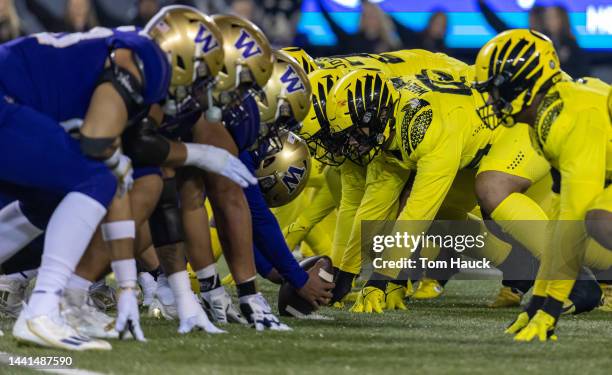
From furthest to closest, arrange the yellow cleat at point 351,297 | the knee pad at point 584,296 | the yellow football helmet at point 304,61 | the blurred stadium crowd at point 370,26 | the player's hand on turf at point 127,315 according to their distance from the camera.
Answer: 1. the blurred stadium crowd at point 370,26
2. the yellow football helmet at point 304,61
3. the yellow cleat at point 351,297
4. the knee pad at point 584,296
5. the player's hand on turf at point 127,315

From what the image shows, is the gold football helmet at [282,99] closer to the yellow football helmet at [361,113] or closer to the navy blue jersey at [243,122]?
the navy blue jersey at [243,122]

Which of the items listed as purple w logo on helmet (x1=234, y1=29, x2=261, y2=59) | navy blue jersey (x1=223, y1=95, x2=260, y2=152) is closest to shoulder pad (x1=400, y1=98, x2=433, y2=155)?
navy blue jersey (x1=223, y1=95, x2=260, y2=152)

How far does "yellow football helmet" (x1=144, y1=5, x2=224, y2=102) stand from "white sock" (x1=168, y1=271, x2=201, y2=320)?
791 millimetres

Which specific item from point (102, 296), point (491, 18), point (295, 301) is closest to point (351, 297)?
point (295, 301)

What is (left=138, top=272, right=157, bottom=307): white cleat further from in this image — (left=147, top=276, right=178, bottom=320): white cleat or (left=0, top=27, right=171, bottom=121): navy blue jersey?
(left=0, top=27, right=171, bottom=121): navy blue jersey

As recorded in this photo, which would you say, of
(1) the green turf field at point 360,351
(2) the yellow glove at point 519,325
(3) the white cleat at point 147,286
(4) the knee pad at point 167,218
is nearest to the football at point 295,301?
(1) the green turf field at point 360,351

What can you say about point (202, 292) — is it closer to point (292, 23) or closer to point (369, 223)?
point (369, 223)

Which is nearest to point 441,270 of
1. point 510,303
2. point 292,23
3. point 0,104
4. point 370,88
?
point 510,303

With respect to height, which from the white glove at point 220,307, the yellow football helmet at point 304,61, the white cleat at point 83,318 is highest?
the yellow football helmet at point 304,61

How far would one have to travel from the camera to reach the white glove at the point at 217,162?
5.54m

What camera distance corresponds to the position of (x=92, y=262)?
5.44 metres

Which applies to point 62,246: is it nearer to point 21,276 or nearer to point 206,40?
point 206,40

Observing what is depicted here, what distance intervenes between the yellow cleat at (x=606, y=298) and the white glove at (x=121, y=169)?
3.31m

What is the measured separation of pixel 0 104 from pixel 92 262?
0.83 m
